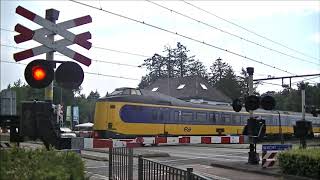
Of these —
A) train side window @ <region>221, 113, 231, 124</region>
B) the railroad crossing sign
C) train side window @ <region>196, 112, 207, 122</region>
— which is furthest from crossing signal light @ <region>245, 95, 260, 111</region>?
train side window @ <region>221, 113, 231, 124</region>

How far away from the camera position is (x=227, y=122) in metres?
41.7

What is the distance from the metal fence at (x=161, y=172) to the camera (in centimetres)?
562

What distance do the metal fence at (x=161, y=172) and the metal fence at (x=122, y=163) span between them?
80 cm

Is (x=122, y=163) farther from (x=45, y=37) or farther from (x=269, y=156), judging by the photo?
A: (x=269, y=156)

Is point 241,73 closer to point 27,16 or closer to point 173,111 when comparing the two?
point 173,111

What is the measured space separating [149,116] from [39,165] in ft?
93.5

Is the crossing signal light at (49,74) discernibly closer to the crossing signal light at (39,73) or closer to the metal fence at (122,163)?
the crossing signal light at (39,73)

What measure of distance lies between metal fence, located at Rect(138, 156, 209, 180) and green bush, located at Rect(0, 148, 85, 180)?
1174 millimetres

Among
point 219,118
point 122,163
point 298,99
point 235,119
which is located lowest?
point 122,163

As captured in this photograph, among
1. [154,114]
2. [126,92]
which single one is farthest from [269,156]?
[126,92]

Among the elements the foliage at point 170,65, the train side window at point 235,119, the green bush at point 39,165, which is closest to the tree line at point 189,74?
the foliage at point 170,65

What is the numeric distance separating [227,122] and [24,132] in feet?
117

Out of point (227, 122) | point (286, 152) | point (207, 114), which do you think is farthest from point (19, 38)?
point (227, 122)

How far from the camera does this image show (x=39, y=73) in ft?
23.6
